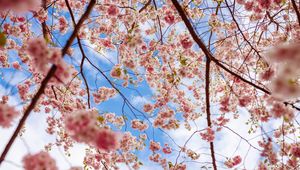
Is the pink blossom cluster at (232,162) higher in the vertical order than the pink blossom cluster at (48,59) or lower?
higher

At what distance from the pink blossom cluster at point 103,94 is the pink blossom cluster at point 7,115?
561 centimetres

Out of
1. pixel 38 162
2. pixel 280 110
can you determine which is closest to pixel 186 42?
pixel 280 110

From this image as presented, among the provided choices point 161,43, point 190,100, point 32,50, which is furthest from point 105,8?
point 32,50

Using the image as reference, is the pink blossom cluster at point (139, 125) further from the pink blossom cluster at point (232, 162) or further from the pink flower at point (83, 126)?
the pink flower at point (83, 126)

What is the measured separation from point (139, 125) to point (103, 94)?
1.08 meters

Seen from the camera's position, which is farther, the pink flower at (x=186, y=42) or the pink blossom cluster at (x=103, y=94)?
the pink blossom cluster at (x=103, y=94)

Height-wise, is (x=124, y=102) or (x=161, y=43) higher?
(x=161, y=43)

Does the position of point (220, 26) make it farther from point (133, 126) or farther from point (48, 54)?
point (48, 54)

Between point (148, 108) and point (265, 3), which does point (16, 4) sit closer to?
point (265, 3)

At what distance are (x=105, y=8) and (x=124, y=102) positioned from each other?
261 cm

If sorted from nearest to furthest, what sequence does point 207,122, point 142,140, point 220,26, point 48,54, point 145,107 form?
point 48,54 → point 207,122 → point 220,26 → point 142,140 → point 145,107

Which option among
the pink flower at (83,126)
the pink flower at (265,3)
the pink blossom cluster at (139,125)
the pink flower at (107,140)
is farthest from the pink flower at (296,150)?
the pink flower at (83,126)

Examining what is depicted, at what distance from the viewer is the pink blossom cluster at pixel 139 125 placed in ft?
28.2

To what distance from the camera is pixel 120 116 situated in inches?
323
